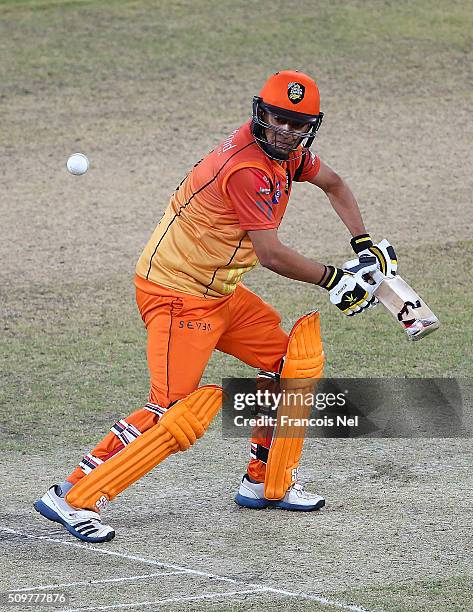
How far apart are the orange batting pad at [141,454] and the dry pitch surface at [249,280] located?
0.78ft

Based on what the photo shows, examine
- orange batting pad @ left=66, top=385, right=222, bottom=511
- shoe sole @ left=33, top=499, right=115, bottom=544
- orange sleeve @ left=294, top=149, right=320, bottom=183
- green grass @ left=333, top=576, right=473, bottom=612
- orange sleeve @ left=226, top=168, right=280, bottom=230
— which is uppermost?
orange sleeve @ left=294, top=149, right=320, bottom=183

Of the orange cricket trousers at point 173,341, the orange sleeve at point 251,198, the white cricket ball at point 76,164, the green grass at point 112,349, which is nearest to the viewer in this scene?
the orange sleeve at point 251,198

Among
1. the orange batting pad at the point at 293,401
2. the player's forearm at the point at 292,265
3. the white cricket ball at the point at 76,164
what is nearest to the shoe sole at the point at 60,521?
the orange batting pad at the point at 293,401

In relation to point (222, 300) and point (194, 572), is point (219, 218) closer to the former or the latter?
point (222, 300)

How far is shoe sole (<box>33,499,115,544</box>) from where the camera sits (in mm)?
5727

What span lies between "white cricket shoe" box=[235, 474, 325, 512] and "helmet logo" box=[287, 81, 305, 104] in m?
1.82

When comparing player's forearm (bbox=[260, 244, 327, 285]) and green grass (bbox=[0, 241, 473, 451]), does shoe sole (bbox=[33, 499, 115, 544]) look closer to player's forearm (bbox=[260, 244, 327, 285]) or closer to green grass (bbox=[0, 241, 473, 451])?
green grass (bbox=[0, 241, 473, 451])

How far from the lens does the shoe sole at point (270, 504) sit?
6133 millimetres

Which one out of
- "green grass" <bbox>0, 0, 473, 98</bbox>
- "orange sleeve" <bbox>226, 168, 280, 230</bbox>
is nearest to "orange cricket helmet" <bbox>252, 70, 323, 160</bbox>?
"orange sleeve" <bbox>226, 168, 280, 230</bbox>

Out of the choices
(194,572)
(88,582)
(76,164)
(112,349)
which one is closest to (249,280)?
(112,349)

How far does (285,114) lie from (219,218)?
0.55 meters

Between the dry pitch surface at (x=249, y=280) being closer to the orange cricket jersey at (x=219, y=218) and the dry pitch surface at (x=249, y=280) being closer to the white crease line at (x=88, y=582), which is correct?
the white crease line at (x=88, y=582)

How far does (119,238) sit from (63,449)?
3.87 m

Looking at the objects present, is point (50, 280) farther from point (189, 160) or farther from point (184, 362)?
point (184, 362)
